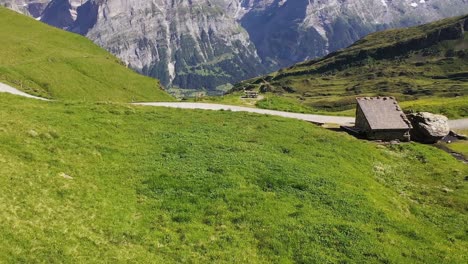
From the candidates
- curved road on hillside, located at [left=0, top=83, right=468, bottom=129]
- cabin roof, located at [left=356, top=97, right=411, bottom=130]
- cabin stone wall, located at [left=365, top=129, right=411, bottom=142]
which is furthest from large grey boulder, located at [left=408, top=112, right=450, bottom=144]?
curved road on hillside, located at [left=0, top=83, right=468, bottom=129]

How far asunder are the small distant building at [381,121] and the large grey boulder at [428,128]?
185 inches

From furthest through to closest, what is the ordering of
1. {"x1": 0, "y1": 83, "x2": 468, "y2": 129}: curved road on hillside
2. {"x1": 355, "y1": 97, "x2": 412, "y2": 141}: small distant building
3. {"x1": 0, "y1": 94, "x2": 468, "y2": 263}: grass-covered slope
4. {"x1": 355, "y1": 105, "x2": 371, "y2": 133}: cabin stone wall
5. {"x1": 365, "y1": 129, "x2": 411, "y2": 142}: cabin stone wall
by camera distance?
{"x1": 0, "y1": 83, "x2": 468, "y2": 129}: curved road on hillside → {"x1": 355, "y1": 105, "x2": 371, "y2": 133}: cabin stone wall → {"x1": 365, "y1": 129, "x2": 411, "y2": 142}: cabin stone wall → {"x1": 355, "y1": 97, "x2": 412, "y2": 141}: small distant building → {"x1": 0, "y1": 94, "x2": 468, "y2": 263}: grass-covered slope

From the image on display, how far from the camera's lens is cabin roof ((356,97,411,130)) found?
51.9 metres

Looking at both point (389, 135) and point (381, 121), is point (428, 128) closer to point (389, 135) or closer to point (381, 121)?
point (389, 135)

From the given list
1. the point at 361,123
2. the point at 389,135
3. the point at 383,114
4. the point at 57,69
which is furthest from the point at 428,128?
the point at 57,69

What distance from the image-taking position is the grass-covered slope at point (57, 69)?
93688mm

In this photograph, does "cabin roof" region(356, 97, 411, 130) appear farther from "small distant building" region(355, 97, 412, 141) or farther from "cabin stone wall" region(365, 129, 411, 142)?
"cabin stone wall" region(365, 129, 411, 142)

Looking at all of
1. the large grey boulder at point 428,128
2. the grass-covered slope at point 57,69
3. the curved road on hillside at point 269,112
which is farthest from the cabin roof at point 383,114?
the grass-covered slope at point 57,69

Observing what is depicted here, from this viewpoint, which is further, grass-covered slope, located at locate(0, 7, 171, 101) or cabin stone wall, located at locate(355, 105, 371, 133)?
grass-covered slope, located at locate(0, 7, 171, 101)

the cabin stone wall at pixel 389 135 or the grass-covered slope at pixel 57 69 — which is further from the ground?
the grass-covered slope at pixel 57 69

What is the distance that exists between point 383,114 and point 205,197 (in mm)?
34501

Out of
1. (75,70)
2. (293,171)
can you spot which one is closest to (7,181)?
(293,171)

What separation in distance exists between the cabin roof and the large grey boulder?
4.41 meters

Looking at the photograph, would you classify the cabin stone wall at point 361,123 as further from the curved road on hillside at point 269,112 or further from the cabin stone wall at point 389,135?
the curved road on hillside at point 269,112
